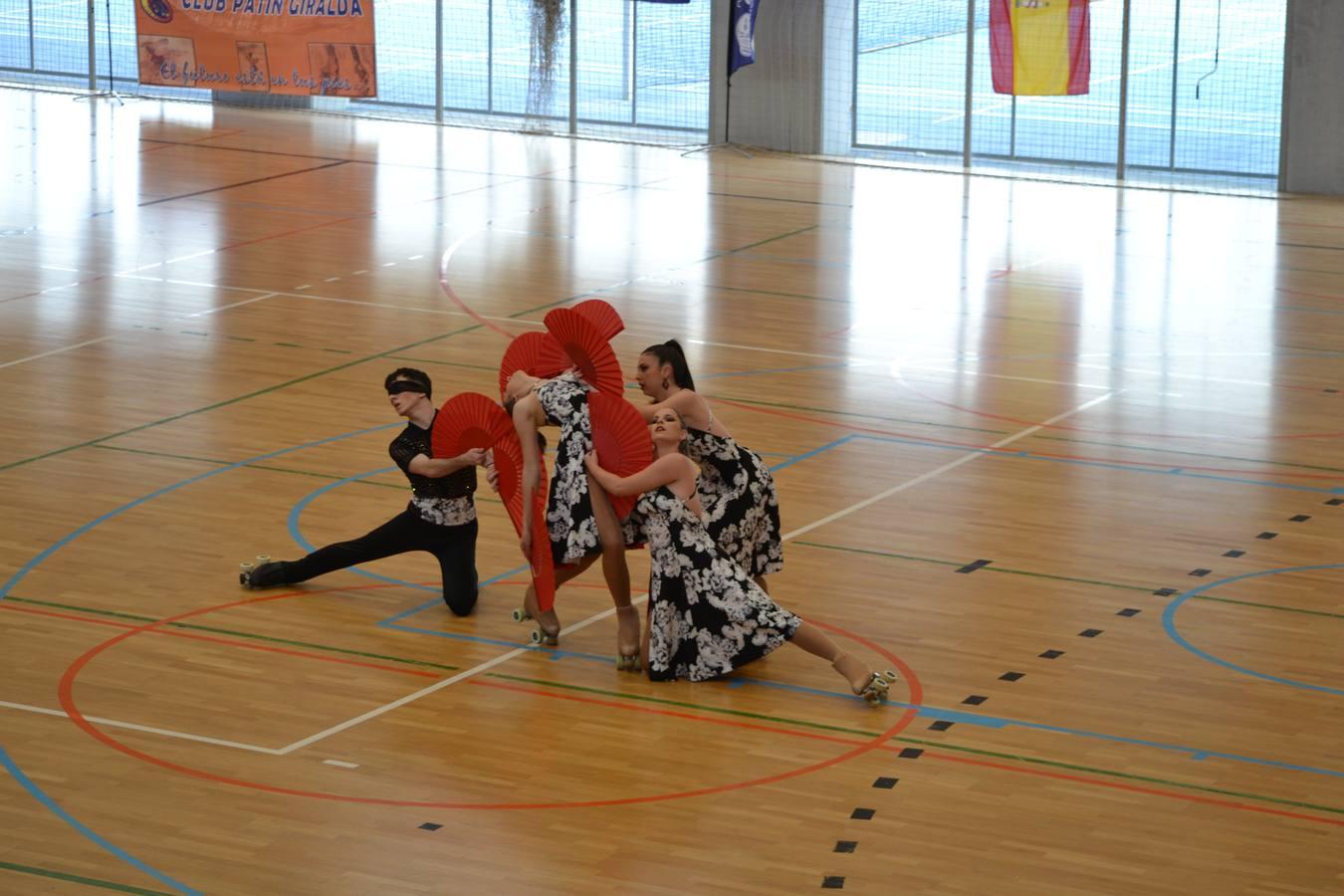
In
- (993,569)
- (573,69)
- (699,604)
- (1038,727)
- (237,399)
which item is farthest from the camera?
(573,69)

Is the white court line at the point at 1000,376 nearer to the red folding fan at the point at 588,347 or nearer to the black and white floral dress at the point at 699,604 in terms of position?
the red folding fan at the point at 588,347

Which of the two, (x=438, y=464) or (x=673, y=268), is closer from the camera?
(x=438, y=464)

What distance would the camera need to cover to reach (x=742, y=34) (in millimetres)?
23391

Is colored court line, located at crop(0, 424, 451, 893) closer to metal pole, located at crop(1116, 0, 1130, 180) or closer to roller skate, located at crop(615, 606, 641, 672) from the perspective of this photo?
roller skate, located at crop(615, 606, 641, 672)

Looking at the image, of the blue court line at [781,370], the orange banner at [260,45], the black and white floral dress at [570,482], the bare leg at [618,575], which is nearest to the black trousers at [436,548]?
the black and white floral dress at [570,482]

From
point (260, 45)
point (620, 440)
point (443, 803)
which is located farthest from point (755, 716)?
point (260, 45)

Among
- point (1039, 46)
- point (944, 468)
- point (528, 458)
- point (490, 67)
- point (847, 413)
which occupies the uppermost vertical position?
point (1039, 46)

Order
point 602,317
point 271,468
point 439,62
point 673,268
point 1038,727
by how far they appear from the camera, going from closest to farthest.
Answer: point 1038,727 < point 602,317 < point 271,468 < point 673,268 < point 439,62

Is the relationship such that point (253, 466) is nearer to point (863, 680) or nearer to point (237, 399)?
point (237, 399)

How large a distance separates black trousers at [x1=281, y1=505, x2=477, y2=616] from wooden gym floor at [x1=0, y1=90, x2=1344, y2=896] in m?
0.13

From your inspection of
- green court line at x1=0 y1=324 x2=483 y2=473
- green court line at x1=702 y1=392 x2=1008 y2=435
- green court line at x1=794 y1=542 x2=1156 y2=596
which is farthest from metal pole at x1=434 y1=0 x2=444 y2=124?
green court line at x1=794 y1=542 x2=1156 y2=596

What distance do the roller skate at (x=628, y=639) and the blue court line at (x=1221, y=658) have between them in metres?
2.29

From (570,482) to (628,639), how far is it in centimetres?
68

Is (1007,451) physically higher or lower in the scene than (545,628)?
higher
